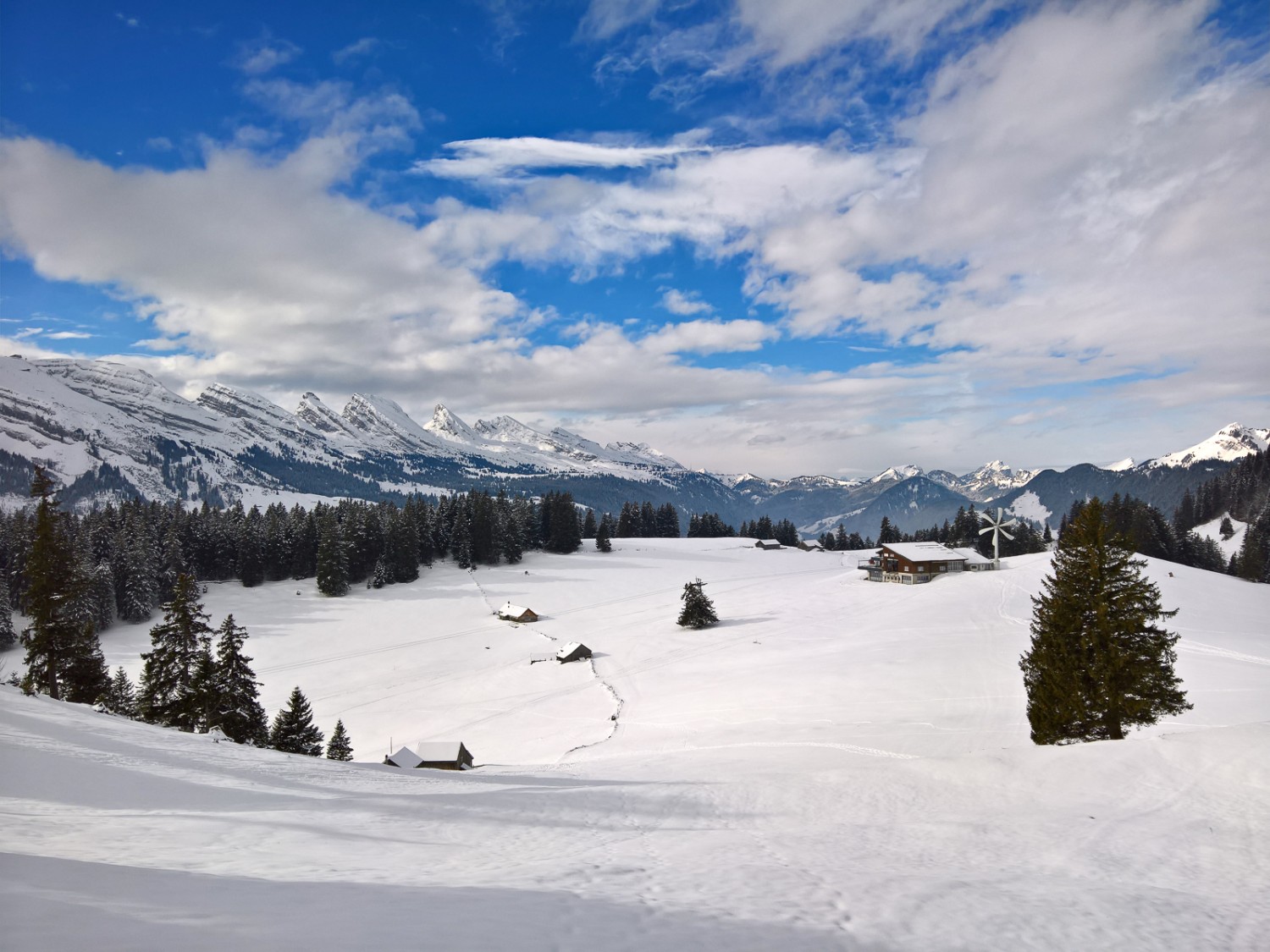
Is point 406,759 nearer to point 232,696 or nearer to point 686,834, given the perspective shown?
point 232,696

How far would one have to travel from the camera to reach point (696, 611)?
57688 millimetres

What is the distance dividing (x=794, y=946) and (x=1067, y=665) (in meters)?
20.4

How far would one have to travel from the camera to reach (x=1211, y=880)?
9.98 meters

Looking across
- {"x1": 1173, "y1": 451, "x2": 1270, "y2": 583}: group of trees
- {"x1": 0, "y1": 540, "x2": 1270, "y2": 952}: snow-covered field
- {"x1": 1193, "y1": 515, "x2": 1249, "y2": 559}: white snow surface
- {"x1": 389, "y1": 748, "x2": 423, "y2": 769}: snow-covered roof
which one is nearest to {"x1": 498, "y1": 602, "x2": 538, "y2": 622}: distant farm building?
{"x1": 0, "y1": 540, "x2": 1270, "y2": 952}: snow-covered field

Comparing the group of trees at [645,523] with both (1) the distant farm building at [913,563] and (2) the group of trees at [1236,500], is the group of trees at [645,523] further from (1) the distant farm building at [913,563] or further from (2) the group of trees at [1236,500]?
(2) the group of trees at [1236,500]

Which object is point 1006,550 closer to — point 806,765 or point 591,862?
point 806,765

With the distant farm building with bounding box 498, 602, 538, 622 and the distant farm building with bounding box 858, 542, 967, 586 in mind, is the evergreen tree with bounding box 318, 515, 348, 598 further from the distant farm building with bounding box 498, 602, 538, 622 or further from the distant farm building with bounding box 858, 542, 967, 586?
the distant farm building with bounding box 858, 542, 967, 586

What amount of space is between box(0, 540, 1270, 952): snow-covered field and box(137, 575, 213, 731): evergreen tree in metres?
8.33

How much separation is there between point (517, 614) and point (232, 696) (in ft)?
125

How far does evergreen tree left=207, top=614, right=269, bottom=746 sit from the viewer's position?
27547 mm

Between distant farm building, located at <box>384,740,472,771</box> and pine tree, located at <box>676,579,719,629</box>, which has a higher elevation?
pine tree, located at <box>676,579,719,629</box>

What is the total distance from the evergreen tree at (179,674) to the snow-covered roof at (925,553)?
7311cm

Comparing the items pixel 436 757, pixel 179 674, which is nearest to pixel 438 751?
pixel 436 757

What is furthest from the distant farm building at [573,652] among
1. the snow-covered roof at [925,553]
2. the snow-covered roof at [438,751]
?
the snow-covered roof at [925,553]
